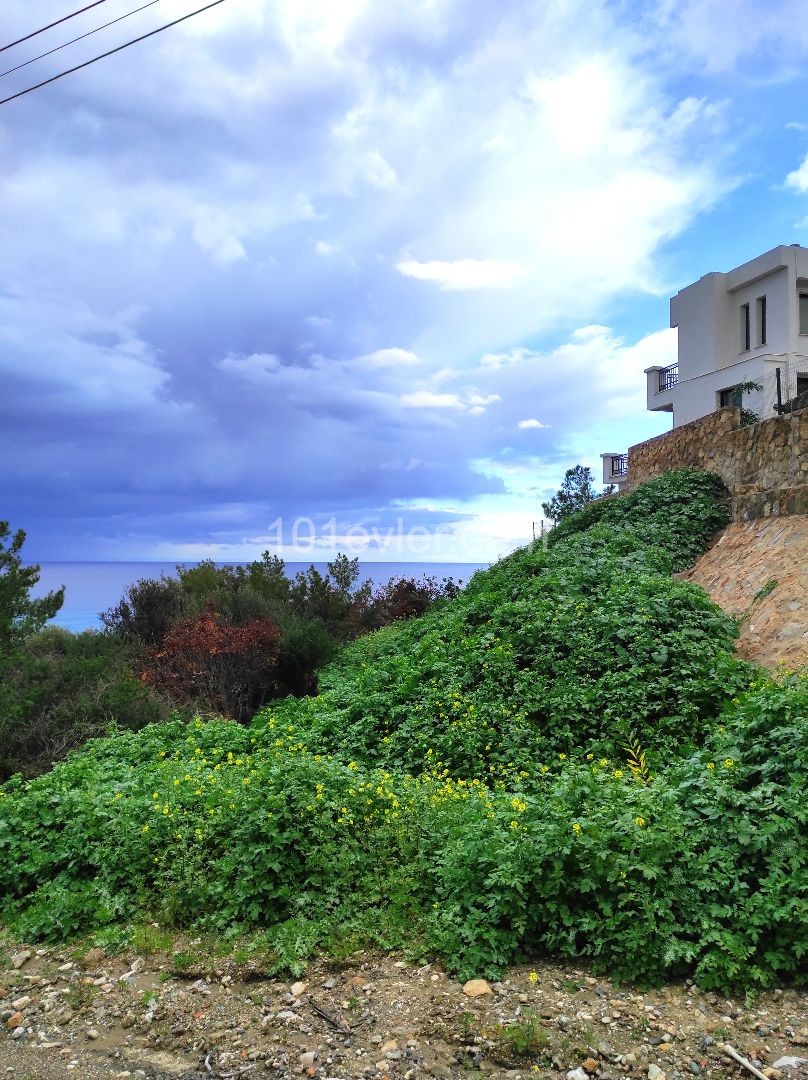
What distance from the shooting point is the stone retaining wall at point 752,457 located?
11391mm

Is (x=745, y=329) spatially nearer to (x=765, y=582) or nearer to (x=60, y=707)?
(x=765, y=582)

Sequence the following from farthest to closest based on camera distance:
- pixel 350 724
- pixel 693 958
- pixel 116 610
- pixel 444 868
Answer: pixel 116 610
pixel 350 724
pixel 444 868
pixel 693 958

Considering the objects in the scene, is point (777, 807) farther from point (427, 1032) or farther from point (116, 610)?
point (116, 610)

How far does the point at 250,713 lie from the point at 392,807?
817 cm

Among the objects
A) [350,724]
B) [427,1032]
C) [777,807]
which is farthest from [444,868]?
[350,724]

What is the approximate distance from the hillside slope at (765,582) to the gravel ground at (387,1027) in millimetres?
4771

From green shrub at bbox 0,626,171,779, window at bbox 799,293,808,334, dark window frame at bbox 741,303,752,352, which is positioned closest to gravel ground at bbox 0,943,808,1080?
green shrub at bbox 0,626,171,779

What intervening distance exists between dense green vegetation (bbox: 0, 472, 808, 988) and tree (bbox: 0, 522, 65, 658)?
6004 mm

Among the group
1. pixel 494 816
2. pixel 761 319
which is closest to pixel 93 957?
pixel 494 816

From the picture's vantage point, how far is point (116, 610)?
16.8 metres

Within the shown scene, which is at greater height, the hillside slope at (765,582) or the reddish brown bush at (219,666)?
the hillside slope at (765,582)

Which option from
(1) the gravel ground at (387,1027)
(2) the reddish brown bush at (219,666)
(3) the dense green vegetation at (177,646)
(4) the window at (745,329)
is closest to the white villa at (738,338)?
(4) the window at (745,329)

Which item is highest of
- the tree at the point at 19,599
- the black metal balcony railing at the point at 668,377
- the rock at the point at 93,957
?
the black metal balcony railing at the point at 668,377

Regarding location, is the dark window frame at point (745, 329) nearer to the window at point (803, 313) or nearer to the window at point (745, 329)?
the window at point (745, 329)
